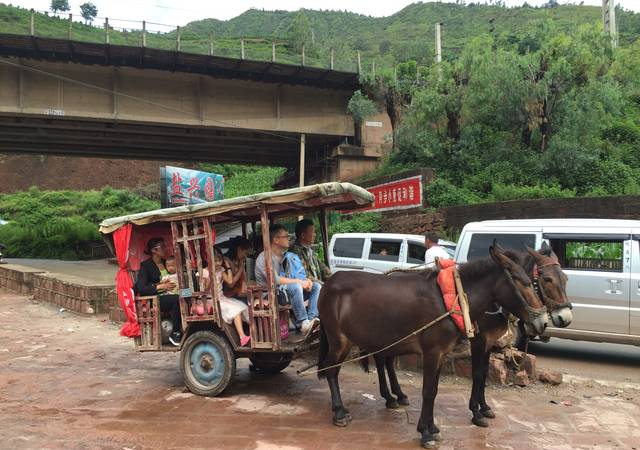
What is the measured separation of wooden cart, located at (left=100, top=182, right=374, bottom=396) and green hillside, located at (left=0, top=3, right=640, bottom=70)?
695 inches

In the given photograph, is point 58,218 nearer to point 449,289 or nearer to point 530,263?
point 449,289

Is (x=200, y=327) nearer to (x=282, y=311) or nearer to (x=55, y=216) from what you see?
(x=282, y=311)

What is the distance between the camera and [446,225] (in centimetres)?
1730

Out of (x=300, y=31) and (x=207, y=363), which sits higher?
(x=300, y=31)

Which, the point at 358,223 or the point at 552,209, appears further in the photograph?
the point at 358,223

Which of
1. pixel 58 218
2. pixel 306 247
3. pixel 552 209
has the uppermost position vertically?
pixel 58 218

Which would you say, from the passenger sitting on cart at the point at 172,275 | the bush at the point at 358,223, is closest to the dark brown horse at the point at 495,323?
the passenger sitting on cart at the point at 172,275

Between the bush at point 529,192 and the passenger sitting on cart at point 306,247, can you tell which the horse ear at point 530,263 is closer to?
the passenger sitting on cart at point 306,247

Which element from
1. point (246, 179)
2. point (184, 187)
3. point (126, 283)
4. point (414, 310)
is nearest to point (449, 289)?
point (414, 310)

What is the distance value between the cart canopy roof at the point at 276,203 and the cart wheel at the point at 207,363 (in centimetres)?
145

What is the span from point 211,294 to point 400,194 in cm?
1367

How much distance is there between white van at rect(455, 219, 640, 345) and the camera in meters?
8.08

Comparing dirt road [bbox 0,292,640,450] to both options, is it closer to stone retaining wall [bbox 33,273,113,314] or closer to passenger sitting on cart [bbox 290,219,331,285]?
passenger sitting on cart [bbox 290,219,331,285]

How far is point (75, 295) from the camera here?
13.0 metres
